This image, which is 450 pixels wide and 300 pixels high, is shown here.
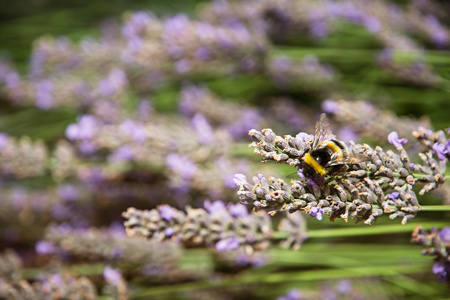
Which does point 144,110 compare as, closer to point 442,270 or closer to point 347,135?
point 347,135

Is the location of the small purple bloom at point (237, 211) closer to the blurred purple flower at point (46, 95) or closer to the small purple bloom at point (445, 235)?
the small purple bloom at point (445, 235)

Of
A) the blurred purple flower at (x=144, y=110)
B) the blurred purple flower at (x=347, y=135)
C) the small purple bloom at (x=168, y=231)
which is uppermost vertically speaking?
the blurred purple flower at (x=144, y=110)

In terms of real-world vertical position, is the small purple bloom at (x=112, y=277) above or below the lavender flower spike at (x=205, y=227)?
below

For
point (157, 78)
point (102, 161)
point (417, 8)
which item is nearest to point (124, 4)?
point (157, 78)

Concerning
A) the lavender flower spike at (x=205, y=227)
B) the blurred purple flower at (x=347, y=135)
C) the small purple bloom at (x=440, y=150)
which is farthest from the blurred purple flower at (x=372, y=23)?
the lavender flower spike at (x=205, y=227)

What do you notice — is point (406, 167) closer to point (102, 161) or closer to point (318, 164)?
point (318, 164)

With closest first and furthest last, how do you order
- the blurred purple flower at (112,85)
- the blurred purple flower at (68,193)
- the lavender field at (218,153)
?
the lavender field at (218,153), the blurred purple flower at (112,85), the blurred purple flower at (68,193)
